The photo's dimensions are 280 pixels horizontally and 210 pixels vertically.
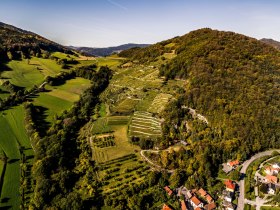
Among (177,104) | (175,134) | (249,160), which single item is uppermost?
(177,104)

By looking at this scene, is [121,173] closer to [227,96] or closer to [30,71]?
[227,96]

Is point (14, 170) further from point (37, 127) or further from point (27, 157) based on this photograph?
point (37, 127)

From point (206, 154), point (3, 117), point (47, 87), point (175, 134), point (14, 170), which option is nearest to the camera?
point (14, 170)

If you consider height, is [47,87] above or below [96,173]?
above

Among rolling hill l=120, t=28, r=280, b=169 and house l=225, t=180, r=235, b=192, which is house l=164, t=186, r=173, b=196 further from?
house l=225, t=180, r=235, b=192

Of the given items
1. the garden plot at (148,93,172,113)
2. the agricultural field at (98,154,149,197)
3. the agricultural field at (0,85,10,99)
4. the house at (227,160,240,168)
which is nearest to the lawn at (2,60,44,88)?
the agricultural field at (0,85,10,99)

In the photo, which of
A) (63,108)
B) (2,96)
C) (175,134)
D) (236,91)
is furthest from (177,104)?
(2,96)
